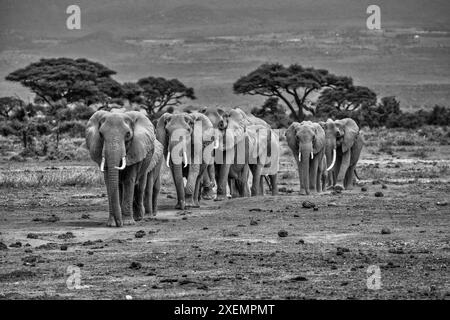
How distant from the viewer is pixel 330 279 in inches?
567

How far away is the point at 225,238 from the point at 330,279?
4.10 meters

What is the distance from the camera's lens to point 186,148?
23.5 meters

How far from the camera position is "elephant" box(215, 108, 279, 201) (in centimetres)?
2547

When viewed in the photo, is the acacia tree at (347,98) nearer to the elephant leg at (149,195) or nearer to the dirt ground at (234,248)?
the dirt ground at (234,248)

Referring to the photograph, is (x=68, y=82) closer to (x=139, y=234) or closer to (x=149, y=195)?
(x=149, y=195)

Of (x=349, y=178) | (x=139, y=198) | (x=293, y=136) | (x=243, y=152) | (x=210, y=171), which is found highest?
(x=293, y=136)

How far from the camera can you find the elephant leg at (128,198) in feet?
65.5

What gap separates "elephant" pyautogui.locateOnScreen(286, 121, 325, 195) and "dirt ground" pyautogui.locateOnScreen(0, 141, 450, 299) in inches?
32.0

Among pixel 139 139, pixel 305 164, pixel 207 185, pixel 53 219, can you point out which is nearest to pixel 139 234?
pixel 139 139

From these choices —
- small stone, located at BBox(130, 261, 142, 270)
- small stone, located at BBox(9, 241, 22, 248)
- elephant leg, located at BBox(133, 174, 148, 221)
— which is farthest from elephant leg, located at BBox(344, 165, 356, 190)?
small stone, located at BBox(130, 261, 142, 270)

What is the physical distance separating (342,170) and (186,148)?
20.2 ft

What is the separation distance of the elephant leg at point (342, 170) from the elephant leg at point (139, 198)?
7692 millimetres
